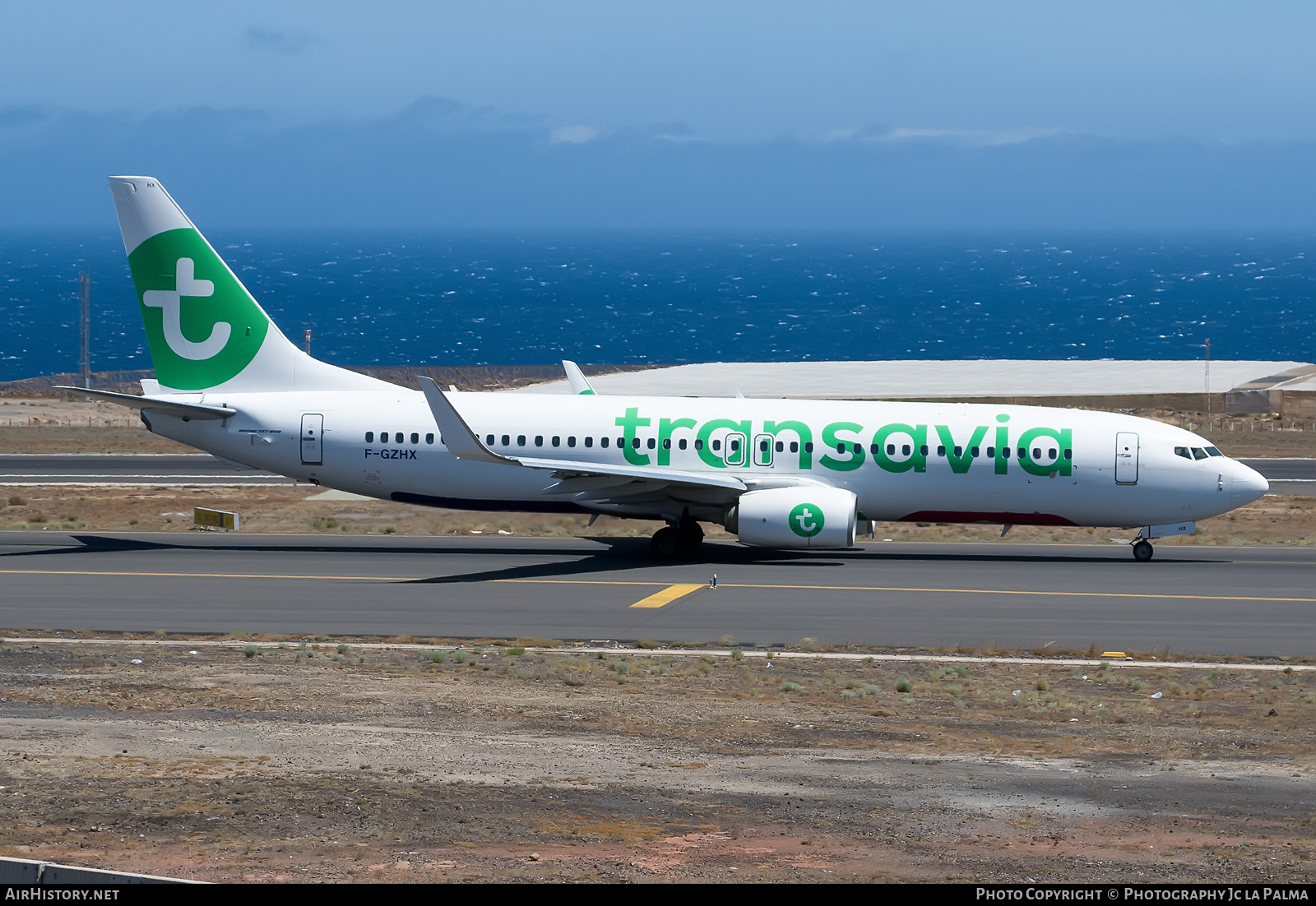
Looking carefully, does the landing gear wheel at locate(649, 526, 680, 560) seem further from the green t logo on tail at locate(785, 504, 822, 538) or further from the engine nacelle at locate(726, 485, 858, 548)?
the green t logo on tail at locate(785, 504, 822, 538)

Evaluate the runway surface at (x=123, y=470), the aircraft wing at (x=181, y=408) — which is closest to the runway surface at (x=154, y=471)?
the runway surface at (x=123, y=470)

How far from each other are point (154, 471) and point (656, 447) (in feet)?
90.0

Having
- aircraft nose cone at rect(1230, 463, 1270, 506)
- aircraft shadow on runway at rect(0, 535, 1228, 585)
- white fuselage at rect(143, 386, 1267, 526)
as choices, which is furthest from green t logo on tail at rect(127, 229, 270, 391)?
aircraft nose cone at rect(1230, 463, 1270, 506)

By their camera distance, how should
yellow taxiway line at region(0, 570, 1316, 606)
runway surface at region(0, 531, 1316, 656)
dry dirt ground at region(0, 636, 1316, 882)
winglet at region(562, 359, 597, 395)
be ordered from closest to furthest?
dry dirt ground at region(0, 636, 1316, 882) < runway surface at region(0, 531, 1316, 656) < yellow taxiway line at region(0, 570, 1316, 606) < winglet at region(562, 359, 597, 395)

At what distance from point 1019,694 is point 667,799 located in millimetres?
8814

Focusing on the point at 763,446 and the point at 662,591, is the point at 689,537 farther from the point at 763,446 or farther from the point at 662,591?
the point at 662,591

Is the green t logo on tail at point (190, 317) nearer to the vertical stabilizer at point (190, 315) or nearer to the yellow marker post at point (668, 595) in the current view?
the vertical stabilizer at point (190, 315)

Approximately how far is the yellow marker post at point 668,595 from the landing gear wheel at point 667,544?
138 inches

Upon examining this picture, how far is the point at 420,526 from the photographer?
142ft

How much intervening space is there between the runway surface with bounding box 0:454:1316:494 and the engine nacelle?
22.6m

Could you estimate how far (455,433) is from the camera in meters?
33.2

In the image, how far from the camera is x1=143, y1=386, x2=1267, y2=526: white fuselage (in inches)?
1394

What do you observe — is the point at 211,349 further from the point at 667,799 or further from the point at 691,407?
the point at 667,799
